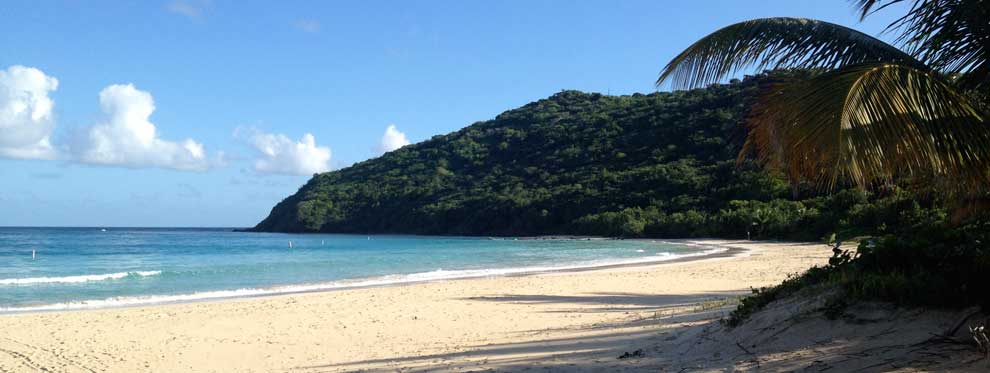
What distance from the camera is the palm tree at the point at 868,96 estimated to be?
3715 millimetres

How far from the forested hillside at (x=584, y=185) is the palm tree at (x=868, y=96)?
31453 mm

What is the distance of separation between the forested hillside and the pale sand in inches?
1039

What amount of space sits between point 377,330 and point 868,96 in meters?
7.93

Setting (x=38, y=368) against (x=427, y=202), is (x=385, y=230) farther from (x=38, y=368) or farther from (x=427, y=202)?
(x=38, y=368)

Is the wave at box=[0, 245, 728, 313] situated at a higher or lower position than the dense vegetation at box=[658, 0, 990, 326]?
lower

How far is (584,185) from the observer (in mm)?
70062

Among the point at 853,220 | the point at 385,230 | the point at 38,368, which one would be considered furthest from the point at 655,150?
the point at 38,368

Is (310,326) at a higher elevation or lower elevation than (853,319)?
lower

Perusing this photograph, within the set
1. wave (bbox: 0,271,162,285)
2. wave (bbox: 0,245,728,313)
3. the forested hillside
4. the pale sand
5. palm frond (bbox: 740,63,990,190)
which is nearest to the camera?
palm frond (bbox: 740,63,990,190)

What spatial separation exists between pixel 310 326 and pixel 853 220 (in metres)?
36.1

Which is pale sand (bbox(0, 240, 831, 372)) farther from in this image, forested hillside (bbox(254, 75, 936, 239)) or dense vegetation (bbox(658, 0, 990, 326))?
forested hillside (bbox(254, 75, 936, 239))

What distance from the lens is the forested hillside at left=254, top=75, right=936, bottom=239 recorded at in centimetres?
4816

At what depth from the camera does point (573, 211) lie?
67.9m

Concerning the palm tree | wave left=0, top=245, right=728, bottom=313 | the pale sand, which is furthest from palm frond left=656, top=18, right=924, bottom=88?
wave left=0, top=245, right=728, bottom=313
